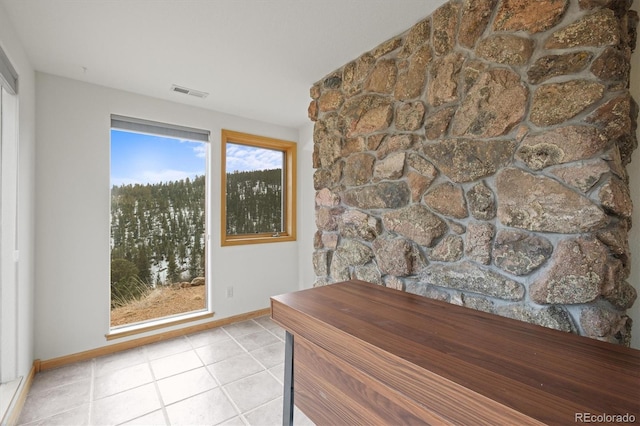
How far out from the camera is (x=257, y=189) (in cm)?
366

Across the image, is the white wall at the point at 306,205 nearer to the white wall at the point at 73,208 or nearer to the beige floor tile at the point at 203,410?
the white wall at the point at 73,208

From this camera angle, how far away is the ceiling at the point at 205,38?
5.22 ft

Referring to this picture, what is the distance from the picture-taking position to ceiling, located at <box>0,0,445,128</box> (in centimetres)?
159

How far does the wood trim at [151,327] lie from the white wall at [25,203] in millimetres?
539

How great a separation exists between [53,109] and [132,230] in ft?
3.82

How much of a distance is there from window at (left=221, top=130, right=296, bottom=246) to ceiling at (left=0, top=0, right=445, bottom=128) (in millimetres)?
959

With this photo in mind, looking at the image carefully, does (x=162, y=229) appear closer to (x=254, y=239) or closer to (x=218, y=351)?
(x=254, y=239)

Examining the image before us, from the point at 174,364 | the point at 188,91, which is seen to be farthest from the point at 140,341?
the point at 188,91

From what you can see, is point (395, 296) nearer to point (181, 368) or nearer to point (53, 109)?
point (181, 368)

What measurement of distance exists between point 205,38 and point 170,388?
2.41 meters

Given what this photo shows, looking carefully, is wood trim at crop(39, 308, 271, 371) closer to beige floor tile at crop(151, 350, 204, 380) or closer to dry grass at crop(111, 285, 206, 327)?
dry grass at crop(111, 285, 206, 327)

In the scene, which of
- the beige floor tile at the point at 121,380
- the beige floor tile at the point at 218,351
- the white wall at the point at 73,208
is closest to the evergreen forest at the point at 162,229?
the white wall at the point at 73,208

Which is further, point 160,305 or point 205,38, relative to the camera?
point 160,305

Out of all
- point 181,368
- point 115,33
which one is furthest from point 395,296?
point 115,33
